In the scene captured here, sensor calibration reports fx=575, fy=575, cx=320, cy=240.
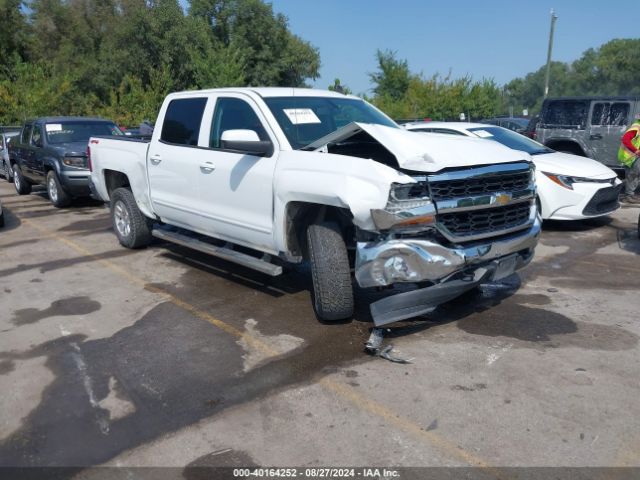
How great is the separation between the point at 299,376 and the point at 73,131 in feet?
32.3

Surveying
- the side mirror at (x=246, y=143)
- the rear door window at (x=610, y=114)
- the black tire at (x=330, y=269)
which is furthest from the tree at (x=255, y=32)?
the black tire at (x=330, y=269)

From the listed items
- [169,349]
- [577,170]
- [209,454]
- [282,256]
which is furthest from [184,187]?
[577,170]

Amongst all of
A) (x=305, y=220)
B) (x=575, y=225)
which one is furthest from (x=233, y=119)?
(x=575, y=225)

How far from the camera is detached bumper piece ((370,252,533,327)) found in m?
4.27

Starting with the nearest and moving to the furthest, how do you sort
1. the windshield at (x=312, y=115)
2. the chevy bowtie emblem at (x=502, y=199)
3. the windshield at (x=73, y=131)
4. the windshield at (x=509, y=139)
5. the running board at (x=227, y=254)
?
the chevy bowtie emblem at (x=502, y=199)
the running board at (x=227, y=254)
the windshield at (x=312, y=115)
the windshield at (x=509, y=139)
the windshield at (x=73, y=131)

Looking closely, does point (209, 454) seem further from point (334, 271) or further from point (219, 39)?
point (219, 39)

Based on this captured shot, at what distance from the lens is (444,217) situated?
14.1 feet

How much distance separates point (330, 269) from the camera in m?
4.60

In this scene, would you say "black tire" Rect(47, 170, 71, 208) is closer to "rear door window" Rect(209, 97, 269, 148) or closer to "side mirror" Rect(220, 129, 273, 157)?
"rear door window" Rect(209, 97, 269, 148)

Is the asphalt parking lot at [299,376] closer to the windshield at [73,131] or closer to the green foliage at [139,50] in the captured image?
the windshield at [73,131]

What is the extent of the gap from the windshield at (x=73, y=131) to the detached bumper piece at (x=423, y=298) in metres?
9.42

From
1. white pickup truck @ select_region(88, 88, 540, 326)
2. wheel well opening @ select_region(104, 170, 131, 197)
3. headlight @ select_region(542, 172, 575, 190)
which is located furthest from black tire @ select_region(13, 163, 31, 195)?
headlight @ select_region(542, 172, 575, 190)

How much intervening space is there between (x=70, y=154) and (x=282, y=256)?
7.56m

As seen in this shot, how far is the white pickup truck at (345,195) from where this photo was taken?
4195 mm
